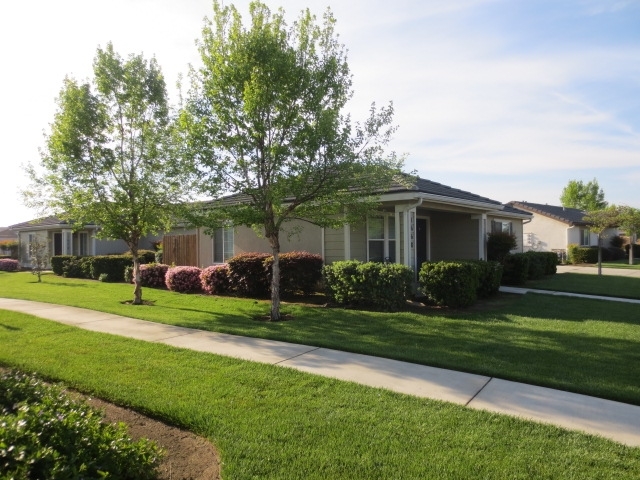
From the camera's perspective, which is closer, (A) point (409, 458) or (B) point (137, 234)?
(A) point (409, 458)

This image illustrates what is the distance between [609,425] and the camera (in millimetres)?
4211

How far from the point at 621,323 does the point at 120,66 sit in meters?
13.1

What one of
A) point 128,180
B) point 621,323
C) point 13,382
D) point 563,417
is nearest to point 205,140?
point 128,180

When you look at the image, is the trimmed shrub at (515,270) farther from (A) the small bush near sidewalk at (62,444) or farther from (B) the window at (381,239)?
(A) the small bush near sidewalk at (62,444)

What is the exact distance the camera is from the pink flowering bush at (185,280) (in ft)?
49.4

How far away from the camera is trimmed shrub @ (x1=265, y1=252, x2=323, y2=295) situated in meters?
12.7

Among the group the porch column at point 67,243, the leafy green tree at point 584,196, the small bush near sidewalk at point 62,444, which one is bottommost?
the small bush near sidewalk at point 62,444

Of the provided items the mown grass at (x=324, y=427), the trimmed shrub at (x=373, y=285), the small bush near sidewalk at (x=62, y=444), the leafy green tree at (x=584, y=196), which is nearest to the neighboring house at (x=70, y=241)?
the trimmed shrub at (x=373, y=285)

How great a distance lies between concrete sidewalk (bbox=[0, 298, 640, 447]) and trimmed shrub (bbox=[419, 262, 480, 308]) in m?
4.83

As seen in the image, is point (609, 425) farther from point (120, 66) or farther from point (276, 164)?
point (120, 66)

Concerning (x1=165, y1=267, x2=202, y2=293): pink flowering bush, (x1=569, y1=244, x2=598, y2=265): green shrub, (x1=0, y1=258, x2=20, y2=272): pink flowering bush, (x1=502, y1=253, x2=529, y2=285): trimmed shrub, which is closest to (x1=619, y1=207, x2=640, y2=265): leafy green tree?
(x1=569, y1=244, x2=598, y2=265): green shrub

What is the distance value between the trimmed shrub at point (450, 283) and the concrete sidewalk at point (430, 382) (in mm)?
4832

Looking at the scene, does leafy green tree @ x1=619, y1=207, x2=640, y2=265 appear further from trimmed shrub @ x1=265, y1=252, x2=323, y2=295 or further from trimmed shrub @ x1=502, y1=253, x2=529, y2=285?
trimmed shrub @ x1=265, y1=252, x2=323, y2=295

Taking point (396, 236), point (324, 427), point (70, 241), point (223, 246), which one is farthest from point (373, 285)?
point (70, 241)
